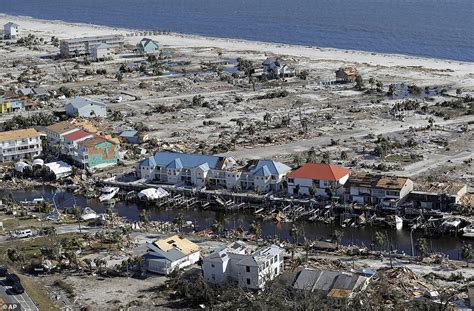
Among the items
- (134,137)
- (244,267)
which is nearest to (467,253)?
(244,267)

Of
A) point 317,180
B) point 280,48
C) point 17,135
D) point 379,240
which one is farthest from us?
point 280,48

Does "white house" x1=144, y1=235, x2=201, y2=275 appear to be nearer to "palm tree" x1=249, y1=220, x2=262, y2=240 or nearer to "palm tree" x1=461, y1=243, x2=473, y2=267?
"palm tree" x1=249, y1=220, x2=262, y2=240

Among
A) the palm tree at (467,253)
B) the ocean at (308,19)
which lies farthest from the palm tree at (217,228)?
the ocean at (308,19)

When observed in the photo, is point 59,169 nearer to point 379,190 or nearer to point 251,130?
point 251,130

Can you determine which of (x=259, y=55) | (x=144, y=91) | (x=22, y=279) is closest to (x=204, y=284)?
(x=22, y=279)

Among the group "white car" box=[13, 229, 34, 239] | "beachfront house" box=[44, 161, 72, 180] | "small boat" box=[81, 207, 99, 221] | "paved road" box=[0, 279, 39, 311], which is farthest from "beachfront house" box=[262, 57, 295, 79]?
"paved road" box=[0, 279, 39, 311]

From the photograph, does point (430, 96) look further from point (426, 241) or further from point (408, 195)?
point (426, 241)
